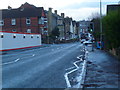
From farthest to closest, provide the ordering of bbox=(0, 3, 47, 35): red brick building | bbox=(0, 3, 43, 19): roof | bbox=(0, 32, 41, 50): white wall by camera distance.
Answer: bbox=(0, 3, 43, 19): roof → bbox=(0, 3, 47, 35): red brick building → bbox=(0, 32, 41, 50): white wall

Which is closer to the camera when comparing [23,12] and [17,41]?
[17,41]

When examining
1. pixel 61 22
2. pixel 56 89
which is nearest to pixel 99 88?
pixel 56 89

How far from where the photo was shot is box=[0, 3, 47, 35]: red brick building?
59469 millimetres

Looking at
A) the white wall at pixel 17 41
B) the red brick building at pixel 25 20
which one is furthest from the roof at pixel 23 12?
the white wall at pixel 17 41

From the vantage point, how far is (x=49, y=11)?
2832 inches

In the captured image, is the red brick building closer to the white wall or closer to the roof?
the roof

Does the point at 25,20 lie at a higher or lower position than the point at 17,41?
higher

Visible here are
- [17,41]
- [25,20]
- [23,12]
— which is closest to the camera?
[17,41]

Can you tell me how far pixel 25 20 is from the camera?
59844mm

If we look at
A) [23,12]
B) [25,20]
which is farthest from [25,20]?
[23,12]

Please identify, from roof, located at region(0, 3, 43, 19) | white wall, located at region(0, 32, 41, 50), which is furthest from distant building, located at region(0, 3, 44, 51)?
white wall, located at region(0, 32, 41, 50)

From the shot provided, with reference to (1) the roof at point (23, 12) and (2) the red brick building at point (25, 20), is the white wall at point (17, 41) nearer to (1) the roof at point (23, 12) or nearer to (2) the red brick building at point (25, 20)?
(2) the red brick building at point (25, 20)

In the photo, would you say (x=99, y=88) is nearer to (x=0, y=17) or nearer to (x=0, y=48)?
(x=0, y=48)

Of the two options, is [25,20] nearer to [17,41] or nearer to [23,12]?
[23,12]
